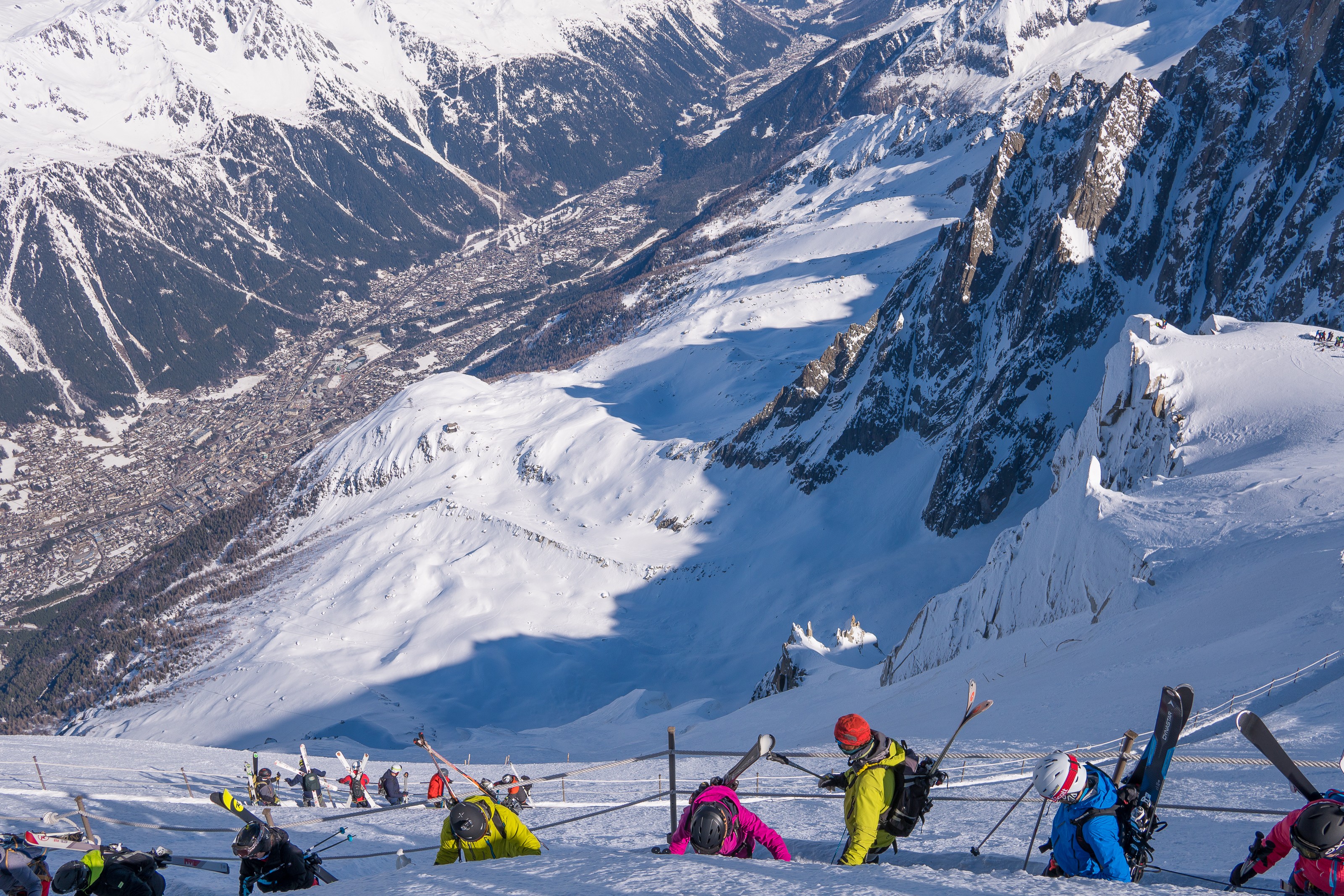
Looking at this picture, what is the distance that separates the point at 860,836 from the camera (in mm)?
9016

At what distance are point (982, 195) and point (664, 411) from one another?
56534 mm

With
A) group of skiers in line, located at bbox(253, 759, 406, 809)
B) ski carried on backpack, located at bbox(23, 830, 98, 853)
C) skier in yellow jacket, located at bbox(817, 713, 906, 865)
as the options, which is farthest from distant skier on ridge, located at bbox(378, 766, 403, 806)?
skier in yellow jacket, located at bbox(817, 713, 906, 865)

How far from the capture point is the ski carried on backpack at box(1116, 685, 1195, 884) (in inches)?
316

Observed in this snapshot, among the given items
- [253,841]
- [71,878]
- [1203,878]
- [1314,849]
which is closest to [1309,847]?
[1314,849]

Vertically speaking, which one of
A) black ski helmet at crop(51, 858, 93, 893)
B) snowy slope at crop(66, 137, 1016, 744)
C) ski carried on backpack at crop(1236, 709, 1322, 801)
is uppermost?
ski carried on backpack at crop(1236, 709, 1322, 801)

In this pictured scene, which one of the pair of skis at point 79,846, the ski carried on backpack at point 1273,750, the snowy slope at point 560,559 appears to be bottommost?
the snowy slope at point 560,559

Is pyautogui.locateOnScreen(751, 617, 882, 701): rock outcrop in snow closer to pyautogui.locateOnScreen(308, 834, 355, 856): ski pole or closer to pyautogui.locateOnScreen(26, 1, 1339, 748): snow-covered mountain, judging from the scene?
pyautogui.locateOnScreen(26, 1, 1339, 748): snow-covered mountain

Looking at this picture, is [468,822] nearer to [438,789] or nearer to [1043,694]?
[438,789]

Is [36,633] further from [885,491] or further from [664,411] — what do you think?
[885,491]

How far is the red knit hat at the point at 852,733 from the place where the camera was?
8.87 metres

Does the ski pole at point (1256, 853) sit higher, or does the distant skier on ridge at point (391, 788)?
the ski pole at point (1256, 853)

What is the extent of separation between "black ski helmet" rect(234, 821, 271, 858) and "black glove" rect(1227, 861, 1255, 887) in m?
10.2

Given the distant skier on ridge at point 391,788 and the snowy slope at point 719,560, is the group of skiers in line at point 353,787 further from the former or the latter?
the snowy slope at point 719,560

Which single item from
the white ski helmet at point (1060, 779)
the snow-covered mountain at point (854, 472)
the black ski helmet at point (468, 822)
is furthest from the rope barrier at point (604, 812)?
the snow-covered mountain at point (854, 472)
